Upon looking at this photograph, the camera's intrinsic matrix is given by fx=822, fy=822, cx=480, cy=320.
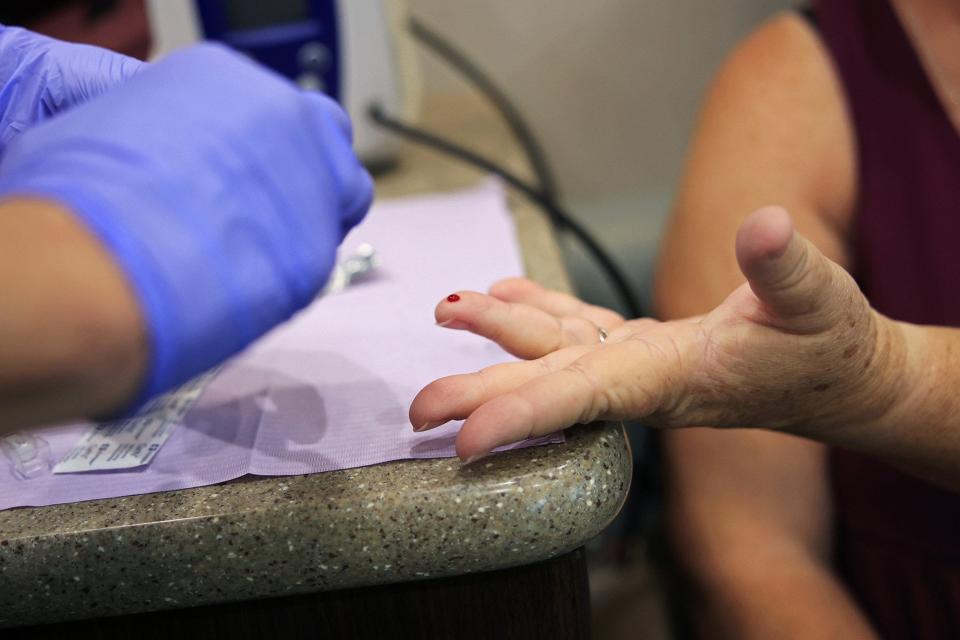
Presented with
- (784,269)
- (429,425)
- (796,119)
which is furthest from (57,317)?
(796,119)

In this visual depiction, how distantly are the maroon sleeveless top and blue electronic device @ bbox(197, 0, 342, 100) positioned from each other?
0.51 meters

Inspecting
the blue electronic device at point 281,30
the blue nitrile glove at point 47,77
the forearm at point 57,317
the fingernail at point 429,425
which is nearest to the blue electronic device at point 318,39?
the blue electronic device at point 281,30

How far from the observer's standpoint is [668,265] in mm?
785

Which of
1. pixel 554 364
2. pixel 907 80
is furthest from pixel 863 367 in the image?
pixel 907 80

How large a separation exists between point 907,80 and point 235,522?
2.34ft

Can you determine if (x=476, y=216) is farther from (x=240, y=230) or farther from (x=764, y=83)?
(x=240, y=230)

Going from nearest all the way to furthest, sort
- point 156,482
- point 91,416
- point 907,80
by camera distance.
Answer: point 91,416 < point 156,482 < point 907,80

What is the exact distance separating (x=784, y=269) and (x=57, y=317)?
0.32 metres

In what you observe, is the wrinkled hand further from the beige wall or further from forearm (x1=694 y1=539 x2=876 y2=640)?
the beige wall

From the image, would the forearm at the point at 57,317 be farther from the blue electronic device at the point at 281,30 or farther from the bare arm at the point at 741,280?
the blue electronic device at the point at 281,30

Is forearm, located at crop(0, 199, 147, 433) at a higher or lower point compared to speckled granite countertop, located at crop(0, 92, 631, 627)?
higher

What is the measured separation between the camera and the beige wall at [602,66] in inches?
46.2

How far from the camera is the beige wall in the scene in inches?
46.2

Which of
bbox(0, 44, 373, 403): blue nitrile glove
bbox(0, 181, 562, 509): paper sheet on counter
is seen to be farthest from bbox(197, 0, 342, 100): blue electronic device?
bbox(0, 44, 373, 403): blue nitrile glove
